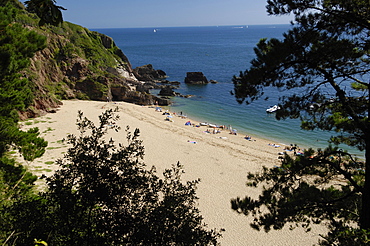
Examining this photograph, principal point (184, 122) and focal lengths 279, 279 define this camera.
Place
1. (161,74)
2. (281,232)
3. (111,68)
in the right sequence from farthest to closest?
(161,74), (111,68), (281,232)

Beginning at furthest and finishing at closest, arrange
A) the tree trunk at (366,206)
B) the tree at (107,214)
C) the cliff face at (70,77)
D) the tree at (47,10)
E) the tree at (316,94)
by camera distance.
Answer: the cliff face at (70,77), the tree at (316,94), the tree trunk at (366,206), the tree at (107,214), the tree at (47,10)

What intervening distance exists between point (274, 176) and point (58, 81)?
104 feet

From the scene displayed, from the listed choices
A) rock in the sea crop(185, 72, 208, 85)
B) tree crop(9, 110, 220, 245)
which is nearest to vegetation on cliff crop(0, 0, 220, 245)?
tree crop(9, 110, 220, 245)

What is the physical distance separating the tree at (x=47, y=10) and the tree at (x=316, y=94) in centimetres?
457

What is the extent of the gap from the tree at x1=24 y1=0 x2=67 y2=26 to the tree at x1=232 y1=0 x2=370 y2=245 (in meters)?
4.57

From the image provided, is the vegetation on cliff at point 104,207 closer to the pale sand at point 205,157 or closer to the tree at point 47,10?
the tree at point 47,10

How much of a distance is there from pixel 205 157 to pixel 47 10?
59.3 ft

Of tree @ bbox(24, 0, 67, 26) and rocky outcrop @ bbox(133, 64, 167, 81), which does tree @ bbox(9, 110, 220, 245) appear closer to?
tree @ bbox(24, 0, 67, 26)

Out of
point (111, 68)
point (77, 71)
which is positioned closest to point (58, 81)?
point (77, 71)

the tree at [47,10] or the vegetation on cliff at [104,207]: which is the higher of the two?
the tree at [47,10]

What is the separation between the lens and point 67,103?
30.7 metres

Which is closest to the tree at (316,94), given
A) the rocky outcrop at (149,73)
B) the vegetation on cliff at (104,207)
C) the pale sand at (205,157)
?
the vegetation on cliff at (104,207)

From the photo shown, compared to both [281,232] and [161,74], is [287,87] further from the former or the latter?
[161,74]

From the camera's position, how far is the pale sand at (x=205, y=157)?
11961 mm
